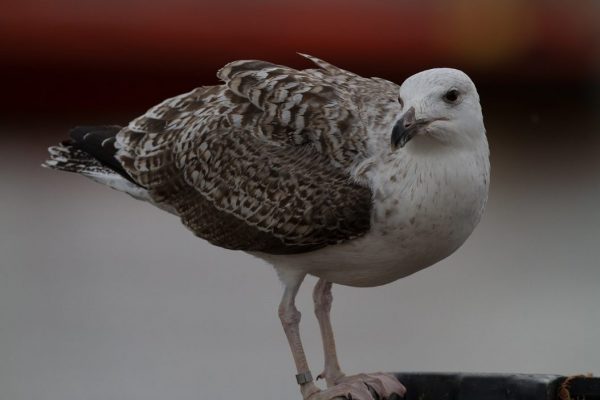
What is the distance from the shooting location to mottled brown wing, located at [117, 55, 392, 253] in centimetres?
532

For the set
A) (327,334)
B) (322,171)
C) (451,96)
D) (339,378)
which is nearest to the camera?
(451,96)

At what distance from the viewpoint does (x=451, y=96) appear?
5004 mm

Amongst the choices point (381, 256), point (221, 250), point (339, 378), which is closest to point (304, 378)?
point (339, 378)

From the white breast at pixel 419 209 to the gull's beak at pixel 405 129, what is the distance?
237mm

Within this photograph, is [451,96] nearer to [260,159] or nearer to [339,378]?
[260,159]

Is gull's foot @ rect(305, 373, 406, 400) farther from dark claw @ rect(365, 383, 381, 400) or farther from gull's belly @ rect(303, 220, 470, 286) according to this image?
gull's belly @ rect(303, 220, 470, 286)

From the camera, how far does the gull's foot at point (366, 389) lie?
17.2ft

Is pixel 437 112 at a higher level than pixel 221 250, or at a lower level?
higher

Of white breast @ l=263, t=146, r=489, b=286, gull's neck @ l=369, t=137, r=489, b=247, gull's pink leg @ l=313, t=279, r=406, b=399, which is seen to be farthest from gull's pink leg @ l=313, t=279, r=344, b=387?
gull's neck @ l=369, t=137, r=489, b=247

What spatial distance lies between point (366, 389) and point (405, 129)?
3.76 ft

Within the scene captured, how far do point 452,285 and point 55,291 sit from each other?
133 inches

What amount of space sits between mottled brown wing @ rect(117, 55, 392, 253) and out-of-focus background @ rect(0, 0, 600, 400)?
3974 millimetres

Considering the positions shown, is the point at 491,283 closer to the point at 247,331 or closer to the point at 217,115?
the point at 247,331

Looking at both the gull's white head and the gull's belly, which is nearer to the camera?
the gull's white head
